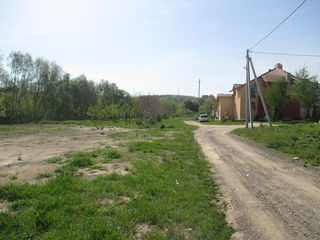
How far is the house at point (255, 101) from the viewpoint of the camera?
33.2 metres

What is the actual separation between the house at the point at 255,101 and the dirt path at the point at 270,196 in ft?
88.8

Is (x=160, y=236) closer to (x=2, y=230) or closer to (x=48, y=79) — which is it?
(x=2, y=230)

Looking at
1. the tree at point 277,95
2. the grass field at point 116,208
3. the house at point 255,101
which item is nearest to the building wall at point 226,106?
the house at point 255,101

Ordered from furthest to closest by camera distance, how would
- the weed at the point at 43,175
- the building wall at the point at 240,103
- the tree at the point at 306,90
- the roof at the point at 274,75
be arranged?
the building wall at the point at 240,103 → the roof at the point at 274,75 → the tree at the point at 306,90 → the weed at the point at 43,175

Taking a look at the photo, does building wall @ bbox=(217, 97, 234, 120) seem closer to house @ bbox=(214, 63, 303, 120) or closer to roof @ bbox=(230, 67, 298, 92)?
house @ bbox=(214, 63, 303, 120)

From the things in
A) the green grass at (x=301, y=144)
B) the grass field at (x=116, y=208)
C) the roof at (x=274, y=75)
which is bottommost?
the grass field at (x=116, y=208)

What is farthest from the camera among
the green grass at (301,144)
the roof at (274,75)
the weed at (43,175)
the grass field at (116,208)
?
the roof at (274,75)

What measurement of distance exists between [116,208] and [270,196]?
355cm

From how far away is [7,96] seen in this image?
3894 centimetres

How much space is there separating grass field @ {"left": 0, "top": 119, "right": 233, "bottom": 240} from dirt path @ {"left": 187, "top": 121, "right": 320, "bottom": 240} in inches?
14.8

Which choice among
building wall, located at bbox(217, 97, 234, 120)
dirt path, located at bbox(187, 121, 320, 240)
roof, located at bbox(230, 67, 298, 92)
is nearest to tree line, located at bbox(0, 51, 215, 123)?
building wall, located at bbox(217, 97, 234, 120)

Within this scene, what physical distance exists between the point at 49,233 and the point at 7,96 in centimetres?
4523

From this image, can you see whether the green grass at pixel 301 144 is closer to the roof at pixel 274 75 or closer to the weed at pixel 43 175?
the weed at pixel 43 175

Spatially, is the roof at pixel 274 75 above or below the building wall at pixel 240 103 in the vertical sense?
above
